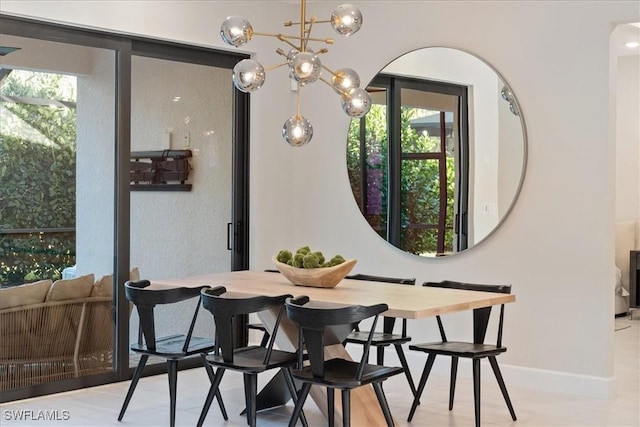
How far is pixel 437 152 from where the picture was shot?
634cm

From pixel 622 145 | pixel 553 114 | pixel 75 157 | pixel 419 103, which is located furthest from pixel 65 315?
pixel 622 145

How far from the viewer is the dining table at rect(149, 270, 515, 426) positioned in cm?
415

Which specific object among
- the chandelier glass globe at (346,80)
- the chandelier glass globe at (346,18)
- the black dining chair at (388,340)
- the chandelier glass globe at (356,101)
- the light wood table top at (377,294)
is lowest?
the black dining chair at (388,340)

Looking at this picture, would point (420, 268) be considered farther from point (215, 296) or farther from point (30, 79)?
point (30, 79)

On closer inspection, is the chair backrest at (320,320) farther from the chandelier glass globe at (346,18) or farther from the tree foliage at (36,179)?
the tree foliage at (36,179)

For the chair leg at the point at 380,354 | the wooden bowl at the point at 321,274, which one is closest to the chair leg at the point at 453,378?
the chair leg at the point at 380,354

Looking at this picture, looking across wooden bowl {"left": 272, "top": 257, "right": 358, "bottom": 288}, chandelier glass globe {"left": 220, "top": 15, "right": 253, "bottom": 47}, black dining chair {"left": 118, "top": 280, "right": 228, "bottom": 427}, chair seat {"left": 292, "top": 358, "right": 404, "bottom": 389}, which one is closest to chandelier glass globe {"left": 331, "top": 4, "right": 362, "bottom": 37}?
chandelier glass globe {"left": 220, "top": 15, "right": 253, "bottom": 47}

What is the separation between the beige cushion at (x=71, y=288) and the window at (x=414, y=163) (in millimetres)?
2155

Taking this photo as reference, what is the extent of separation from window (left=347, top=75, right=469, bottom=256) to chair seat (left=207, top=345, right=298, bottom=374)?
210 cm

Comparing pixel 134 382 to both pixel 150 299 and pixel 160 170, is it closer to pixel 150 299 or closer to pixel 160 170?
pixel 150 299

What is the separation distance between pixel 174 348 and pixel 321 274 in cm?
89

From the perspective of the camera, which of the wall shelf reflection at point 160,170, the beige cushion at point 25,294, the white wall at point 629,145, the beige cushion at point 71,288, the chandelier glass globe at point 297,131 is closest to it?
→ the chandelier glass globe at point 297,131

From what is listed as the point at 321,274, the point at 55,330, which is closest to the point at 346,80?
the point at 321,274

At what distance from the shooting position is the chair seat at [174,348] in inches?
184
